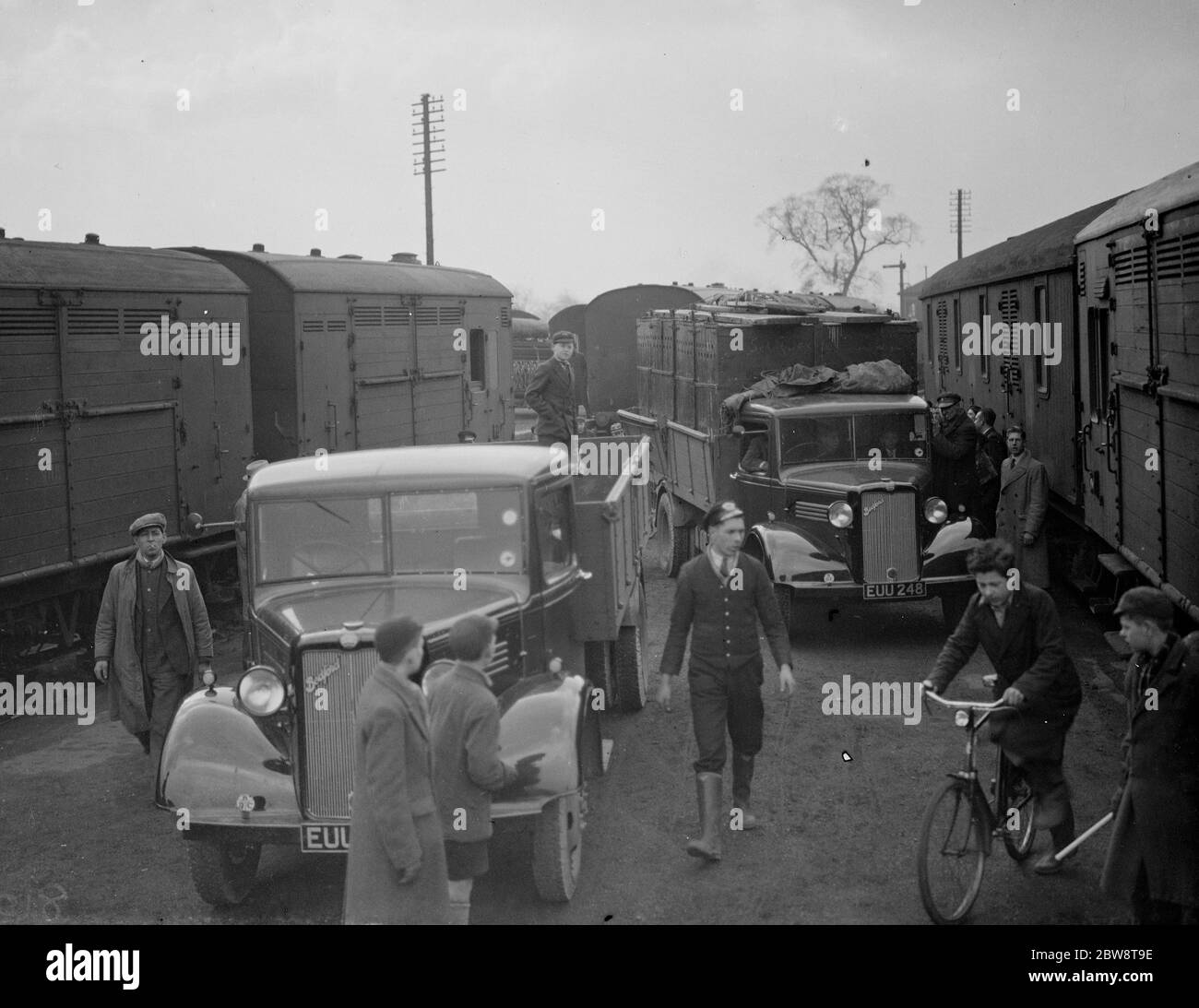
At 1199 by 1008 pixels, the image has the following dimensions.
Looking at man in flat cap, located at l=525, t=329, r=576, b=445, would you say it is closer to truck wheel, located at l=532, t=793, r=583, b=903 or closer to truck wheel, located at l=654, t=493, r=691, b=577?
truck wheel, located at l=654, t=493, r=691, b=577

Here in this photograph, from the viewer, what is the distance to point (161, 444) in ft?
40.0

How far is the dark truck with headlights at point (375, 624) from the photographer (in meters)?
6.14

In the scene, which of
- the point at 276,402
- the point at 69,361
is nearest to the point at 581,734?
the point at 69,361

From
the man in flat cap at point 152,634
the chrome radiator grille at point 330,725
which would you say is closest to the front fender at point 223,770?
the chrome radiator grille at point 330,725

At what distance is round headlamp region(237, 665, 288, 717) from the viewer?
6.39 metres

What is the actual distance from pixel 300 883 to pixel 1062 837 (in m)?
3.58

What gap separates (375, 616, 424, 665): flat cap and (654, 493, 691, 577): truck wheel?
1014cm

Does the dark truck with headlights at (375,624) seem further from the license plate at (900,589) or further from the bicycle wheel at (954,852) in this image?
the license plate at (900,589)

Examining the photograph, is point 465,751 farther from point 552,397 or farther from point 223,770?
point 552,397

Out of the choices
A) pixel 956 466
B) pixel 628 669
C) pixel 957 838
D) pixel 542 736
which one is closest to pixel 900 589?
pixel 956 466

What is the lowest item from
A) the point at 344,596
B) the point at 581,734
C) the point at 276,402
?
the point at 581,734

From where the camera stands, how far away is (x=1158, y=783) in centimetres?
522

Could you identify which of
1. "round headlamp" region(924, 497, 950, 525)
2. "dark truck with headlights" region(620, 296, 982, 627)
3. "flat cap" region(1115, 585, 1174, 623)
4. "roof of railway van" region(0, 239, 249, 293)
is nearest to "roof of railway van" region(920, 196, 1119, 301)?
"dark truck with headlights" region(620, 296, 982, 627)
